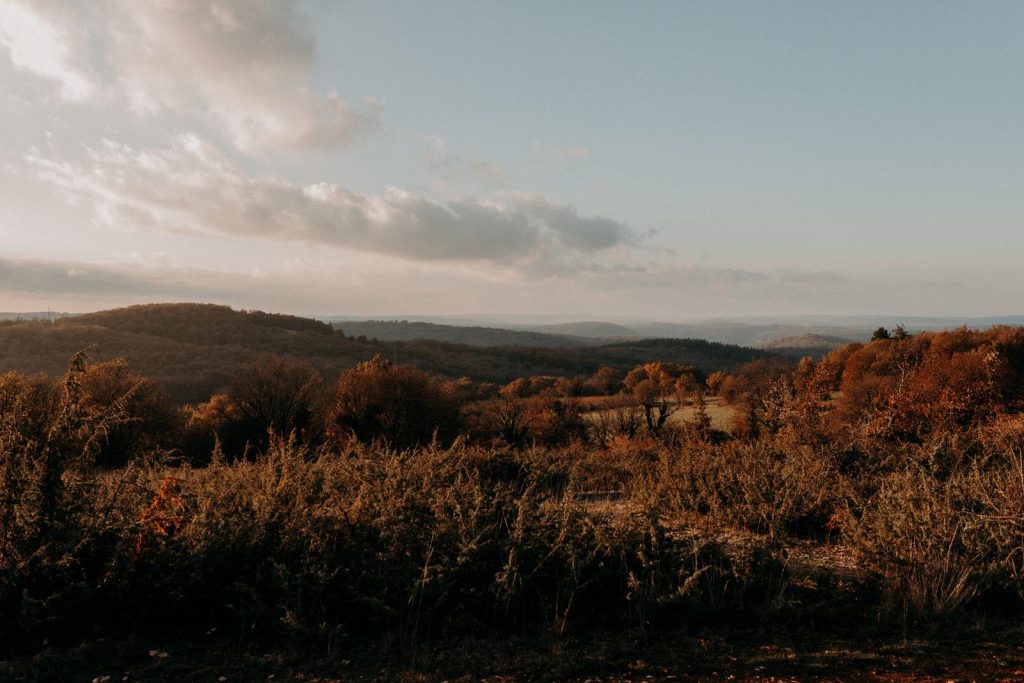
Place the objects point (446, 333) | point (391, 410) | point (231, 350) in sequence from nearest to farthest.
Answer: point (391, 410), point (231, 350), point (446, 333)

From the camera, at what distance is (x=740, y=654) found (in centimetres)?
467

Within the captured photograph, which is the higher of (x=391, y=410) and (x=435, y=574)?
(x=435, y=574)

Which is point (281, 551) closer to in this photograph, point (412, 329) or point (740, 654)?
point (740, 654)

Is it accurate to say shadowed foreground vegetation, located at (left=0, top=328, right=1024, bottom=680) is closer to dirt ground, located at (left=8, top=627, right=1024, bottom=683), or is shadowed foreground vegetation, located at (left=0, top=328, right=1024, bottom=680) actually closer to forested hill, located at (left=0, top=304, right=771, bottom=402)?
dirt ground, located at (left=8, top=627, right=1024, bottom=683)

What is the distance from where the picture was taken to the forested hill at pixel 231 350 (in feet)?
181

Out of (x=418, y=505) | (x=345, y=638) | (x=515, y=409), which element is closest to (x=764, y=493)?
(x=418, y=505)

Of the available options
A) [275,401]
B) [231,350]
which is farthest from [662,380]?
[231,350]

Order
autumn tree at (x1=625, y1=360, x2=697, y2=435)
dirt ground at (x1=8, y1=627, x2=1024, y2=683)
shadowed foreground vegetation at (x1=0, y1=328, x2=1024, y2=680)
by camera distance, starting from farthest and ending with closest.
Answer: autumn tree at (x1=625, y1=360, x2=697, y2=435)
shadowed foreground vegetation at (x1=0, y1=328, x2=1024, y2=680)
dirt ground at (x1=8, y1=627, x2=1024, y2=683)

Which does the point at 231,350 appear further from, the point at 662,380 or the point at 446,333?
the point at 446,333

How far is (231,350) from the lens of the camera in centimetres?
7350

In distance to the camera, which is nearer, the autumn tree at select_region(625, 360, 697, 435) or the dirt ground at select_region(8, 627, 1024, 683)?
the dirt ground at select_region(8, 627, 1024, 683)

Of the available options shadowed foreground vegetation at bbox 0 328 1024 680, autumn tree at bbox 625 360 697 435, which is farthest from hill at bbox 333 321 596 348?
shadowed foreground vegetation at bbox 0 328 1024 680

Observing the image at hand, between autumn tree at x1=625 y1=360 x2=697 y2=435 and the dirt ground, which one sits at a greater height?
the dirt ground

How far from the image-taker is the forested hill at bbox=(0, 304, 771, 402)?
2170 inches
